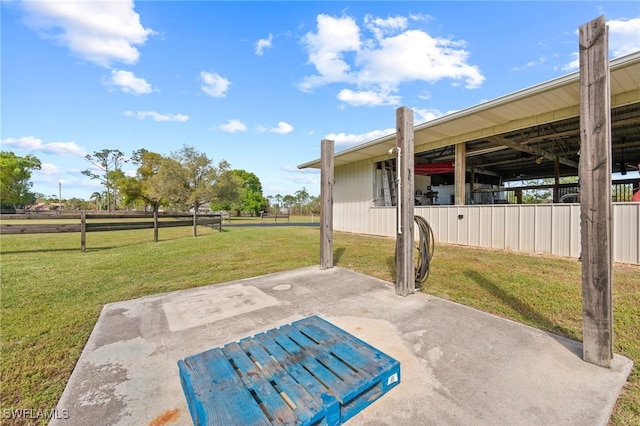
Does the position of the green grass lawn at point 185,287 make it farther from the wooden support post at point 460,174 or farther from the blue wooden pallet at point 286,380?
the wooden support post at point 460,174

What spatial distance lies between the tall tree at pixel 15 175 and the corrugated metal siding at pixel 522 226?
48891 mm

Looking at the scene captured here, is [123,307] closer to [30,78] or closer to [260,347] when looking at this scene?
[260,347]

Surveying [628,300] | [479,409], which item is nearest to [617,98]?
[628,300]

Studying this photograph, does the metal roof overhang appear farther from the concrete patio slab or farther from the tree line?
the tree line

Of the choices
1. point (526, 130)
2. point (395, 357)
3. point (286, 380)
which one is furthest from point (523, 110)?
point (286, 380)

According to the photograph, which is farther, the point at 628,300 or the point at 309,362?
the point at 628,300

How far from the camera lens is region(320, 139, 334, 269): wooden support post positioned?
477cm

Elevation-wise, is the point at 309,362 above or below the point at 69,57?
below

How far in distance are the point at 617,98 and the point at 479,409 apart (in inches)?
302

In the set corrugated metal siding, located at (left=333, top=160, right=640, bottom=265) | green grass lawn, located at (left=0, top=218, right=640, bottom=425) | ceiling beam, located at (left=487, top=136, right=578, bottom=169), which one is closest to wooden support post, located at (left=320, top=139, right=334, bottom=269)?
green grass lawn, located at (left=0, top=218, right=640, bottom=425)

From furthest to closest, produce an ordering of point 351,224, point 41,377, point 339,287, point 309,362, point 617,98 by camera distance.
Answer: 1. point 351,224
2. point 617,98
3. point 339,287
4. point 41,377
5. point 309,362

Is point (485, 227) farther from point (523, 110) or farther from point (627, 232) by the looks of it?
point (523, 110)

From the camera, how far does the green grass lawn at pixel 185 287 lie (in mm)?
1863

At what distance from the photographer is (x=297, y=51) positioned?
33.2 ft
